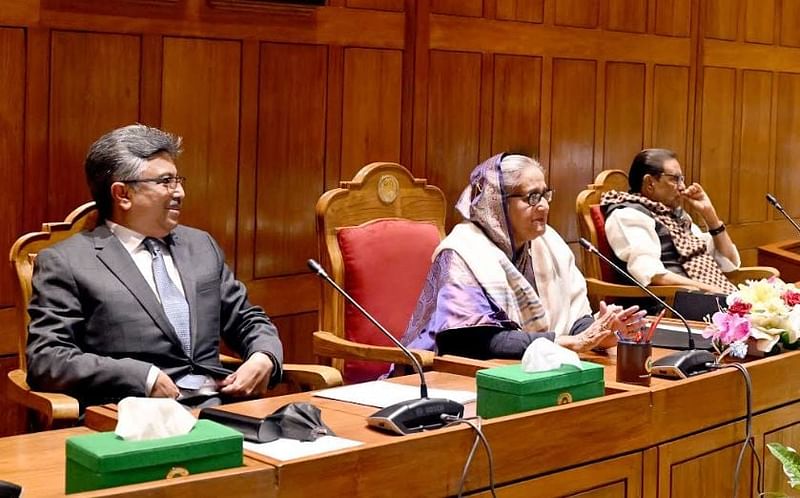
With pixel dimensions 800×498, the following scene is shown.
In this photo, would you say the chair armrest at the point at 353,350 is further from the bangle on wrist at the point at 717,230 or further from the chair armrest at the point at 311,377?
the bangle on wrist at the point at 717,230

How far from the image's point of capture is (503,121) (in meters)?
5.34

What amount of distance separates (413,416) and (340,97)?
7.91ft

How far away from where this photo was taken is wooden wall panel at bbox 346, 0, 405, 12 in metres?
4.62

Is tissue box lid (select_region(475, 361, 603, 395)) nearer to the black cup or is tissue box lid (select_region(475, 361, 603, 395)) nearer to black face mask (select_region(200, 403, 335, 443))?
the black cup

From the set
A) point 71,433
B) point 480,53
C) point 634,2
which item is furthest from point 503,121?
point 71,433

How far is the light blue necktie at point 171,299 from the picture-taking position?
322 centimetres

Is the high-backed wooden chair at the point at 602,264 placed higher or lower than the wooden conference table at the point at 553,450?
higher

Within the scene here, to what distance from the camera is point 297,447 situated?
7.30 ft

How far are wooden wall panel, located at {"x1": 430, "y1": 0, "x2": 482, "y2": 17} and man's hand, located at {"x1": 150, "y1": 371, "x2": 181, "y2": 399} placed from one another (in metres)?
2.44

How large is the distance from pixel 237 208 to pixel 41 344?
4.60 feet

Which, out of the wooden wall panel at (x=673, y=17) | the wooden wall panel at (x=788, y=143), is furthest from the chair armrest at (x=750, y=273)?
the wooden wall panel at (x=788, y=143)

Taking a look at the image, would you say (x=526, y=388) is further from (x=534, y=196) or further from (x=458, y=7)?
(x=458, y=7)

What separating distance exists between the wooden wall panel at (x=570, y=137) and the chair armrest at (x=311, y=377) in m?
2.51

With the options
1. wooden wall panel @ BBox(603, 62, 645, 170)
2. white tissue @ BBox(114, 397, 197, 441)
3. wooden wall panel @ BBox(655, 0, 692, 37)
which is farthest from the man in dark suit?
wooden wall panel @ BBox(655, 0, 692, 37)
